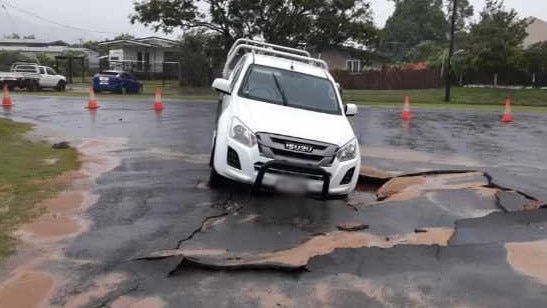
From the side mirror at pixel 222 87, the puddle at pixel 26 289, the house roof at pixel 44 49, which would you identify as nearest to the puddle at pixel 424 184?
the side mirror at pixel 222 87

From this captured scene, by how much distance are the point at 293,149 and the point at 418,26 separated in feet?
303

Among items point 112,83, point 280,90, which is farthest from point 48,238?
point 112,83

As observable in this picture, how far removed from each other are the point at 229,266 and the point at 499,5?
4713cm

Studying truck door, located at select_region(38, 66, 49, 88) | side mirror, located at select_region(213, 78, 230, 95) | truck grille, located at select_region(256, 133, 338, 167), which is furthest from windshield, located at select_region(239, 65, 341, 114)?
truck door, located at select_region(38, 66, 49, 88)

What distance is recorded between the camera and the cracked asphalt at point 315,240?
502 centimetres

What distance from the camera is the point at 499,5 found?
47750 mm

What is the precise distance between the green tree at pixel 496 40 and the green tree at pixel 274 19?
39.2ft

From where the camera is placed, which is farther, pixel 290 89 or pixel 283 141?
pixel 290 89

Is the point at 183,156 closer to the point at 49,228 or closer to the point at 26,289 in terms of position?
the point at 49,228

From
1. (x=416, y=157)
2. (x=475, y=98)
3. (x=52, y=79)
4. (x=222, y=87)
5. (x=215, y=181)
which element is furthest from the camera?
(x=475, y=98)

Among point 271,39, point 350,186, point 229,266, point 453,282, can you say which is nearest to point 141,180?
point 350,186

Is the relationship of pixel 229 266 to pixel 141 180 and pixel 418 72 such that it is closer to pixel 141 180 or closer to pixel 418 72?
pixel 141 180

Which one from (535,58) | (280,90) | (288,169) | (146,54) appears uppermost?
(535,58)

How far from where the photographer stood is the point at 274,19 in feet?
123
